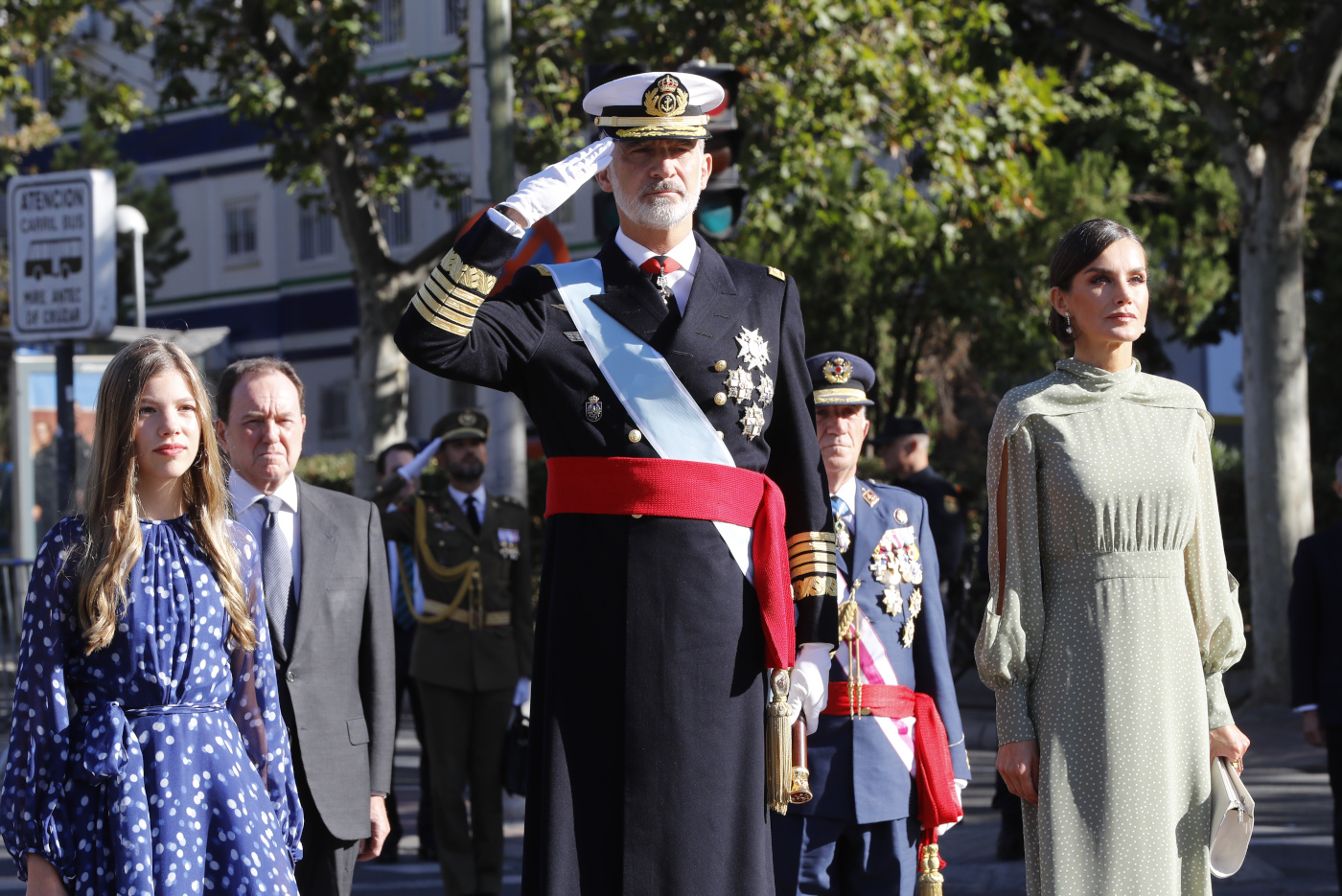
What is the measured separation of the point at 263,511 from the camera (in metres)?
4.60

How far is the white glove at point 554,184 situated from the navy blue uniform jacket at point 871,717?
186 cm

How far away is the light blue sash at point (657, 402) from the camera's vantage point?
3.49 meters

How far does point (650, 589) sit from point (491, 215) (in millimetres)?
854

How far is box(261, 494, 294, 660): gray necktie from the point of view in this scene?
14.6 ft

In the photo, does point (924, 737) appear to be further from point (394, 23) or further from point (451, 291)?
point (394, 23)

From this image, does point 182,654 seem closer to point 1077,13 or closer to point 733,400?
point 733,400

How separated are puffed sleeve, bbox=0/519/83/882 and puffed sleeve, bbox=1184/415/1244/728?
2.55 meters

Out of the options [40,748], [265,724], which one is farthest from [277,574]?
[40,748]

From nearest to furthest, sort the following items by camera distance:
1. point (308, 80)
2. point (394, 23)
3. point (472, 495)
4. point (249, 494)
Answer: point (249, 494)
point (472, 495)
point (308, 80)
point (394, 23)

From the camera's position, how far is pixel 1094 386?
12.8 ft

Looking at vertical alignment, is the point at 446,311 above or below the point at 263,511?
above

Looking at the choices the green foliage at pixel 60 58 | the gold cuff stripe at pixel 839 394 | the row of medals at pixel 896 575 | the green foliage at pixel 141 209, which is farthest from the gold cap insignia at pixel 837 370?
the green foliage at pixel 141 209

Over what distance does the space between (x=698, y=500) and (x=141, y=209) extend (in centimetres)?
3059

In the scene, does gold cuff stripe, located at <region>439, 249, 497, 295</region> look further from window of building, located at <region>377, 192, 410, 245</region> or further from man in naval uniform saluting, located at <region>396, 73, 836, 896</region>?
window of building, located at <region>377, 192, 410, 245</region>
